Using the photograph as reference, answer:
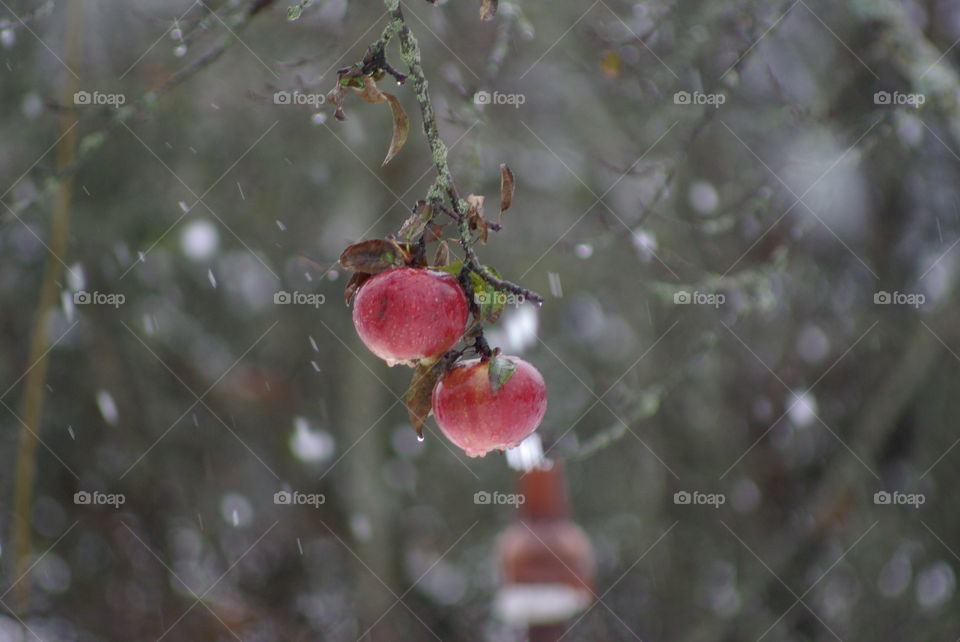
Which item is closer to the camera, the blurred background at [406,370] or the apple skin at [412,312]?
the apple skin at [412,312]

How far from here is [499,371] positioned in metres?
1.20

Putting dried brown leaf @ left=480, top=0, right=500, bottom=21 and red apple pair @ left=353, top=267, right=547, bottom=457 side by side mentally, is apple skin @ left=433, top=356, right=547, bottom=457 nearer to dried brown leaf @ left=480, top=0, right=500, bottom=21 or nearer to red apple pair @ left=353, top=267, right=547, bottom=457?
red apple pair @ left=353, top=267, right=547, bottom=457

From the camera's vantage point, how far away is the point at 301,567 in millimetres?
4598

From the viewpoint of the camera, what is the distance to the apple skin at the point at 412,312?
1117 mm

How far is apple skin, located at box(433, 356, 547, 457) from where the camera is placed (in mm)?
1198

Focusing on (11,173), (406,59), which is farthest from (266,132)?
(406,59)

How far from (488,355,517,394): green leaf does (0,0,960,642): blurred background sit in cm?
237

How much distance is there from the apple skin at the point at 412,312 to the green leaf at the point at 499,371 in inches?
2.5

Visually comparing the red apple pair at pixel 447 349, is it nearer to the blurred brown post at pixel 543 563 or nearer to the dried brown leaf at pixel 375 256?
the dried brown leaf at pixel 375 256

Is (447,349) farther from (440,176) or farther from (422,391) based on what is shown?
(440,176)

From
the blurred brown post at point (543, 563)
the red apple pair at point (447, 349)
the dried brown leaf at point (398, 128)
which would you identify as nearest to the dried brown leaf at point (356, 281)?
the red apple pair at point (447, 349)

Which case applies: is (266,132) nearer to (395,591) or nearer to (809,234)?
(395,591)

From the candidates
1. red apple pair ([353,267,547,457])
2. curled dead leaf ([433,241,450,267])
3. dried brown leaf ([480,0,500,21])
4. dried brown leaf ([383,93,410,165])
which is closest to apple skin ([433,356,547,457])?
red apple pair ([353,267,547,457])

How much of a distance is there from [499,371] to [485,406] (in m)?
0.05
